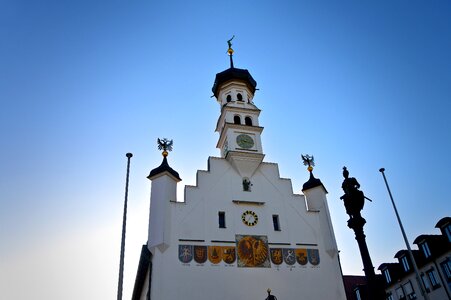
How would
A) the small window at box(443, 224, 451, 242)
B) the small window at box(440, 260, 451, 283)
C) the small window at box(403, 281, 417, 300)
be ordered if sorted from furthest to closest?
the small window at box(403, 281, 417, 300)
the small window at box(443, 224, 451, 242)
the small window at box(440, 260, 451, 283)

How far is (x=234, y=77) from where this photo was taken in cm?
3350

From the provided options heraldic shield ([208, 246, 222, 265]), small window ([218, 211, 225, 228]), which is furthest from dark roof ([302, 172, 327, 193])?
heraldic shield ([208, 246, 222, 265])

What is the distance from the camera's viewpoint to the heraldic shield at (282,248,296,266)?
2342cm

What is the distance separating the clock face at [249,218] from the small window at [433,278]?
732 inches

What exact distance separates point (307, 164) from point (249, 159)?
491 cm

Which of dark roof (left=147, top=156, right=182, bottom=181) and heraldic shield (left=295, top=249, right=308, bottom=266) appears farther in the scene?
dark roof (left=147, top=156, right=182, bottom=181)

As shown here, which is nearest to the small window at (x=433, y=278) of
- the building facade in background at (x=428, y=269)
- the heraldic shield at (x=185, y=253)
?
the building facade in background at (x=428, y=269)

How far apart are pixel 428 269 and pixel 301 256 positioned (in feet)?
53.6

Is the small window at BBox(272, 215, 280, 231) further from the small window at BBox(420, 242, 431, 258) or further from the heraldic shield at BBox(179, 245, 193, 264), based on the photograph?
the small window at BBox(420, 242, 431, 258)

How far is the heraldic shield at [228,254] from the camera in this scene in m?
22.5

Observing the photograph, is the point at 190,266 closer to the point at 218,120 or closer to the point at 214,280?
the point at 214,280

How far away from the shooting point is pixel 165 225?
22562 millimetres

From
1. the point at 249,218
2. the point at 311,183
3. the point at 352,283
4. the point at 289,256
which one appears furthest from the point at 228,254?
the point at 352,283

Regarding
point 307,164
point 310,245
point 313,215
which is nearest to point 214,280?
point 310,245
